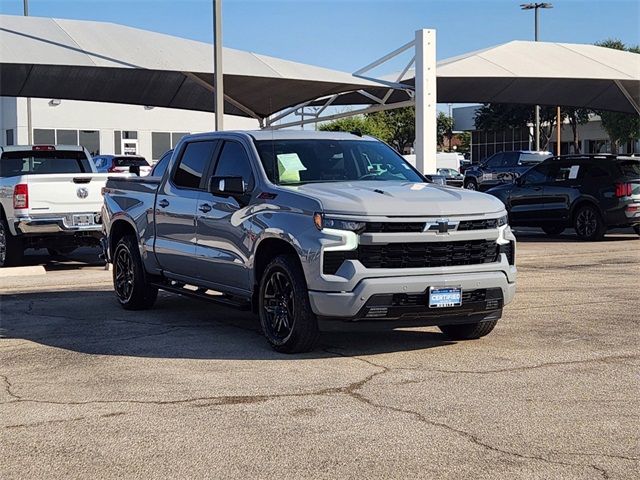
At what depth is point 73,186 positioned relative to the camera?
607 inches

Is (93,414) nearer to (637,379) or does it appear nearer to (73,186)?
(637,379)

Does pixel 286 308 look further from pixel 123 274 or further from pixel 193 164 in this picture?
pixel 123 274

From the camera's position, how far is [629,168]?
20031 millimetres

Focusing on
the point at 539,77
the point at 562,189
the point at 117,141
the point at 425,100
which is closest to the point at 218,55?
the point at 425,100

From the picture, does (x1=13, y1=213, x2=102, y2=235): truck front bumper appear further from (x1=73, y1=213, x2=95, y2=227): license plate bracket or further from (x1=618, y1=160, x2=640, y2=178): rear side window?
(x1=618, y1=160, x2=640, y2=178): rear side window

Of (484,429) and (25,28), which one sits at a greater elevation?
(25,28)

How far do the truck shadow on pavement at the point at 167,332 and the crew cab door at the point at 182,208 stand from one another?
0.65m

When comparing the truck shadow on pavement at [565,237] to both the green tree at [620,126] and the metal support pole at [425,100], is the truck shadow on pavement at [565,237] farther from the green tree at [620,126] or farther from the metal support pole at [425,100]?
the green tree at [620,126]

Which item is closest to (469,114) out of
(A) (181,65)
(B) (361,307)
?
(A) (181,65)

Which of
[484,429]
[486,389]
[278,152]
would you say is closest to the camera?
[484,429]

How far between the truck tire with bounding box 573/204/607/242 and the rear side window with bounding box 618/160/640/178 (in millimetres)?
913

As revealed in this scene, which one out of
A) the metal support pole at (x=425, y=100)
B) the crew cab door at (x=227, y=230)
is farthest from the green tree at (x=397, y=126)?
the crew cab door at (x=227, y=230)

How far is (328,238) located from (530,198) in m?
14.6

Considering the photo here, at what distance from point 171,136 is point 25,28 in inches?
1543
